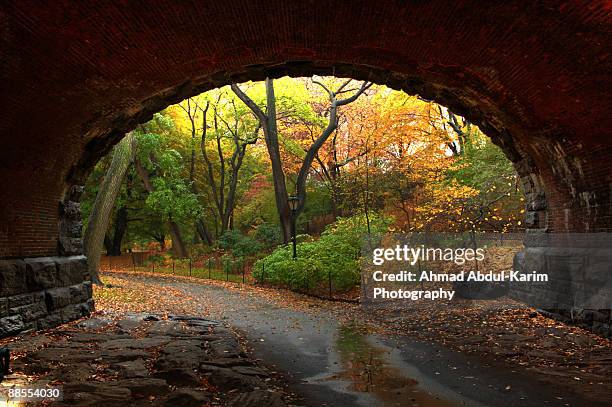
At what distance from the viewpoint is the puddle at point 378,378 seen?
4.57m

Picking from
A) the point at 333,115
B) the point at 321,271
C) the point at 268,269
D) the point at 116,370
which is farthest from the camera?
the point at 333,115

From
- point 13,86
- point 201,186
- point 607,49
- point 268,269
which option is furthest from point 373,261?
point 201,186

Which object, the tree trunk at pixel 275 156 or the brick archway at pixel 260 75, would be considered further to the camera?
the tree trunk at pixel 275 156

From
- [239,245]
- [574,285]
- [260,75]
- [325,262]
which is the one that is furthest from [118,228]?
[574,285]

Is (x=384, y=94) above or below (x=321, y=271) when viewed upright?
above

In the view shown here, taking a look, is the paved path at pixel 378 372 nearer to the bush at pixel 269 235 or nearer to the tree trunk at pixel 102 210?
the tree trunk at pixel 102 210

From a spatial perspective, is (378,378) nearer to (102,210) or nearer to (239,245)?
(102,210)

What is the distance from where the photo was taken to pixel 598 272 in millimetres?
7688

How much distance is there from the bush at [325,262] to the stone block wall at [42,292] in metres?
6.81

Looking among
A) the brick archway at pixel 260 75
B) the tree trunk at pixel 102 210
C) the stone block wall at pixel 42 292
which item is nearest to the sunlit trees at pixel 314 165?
the tree trunk at pixel 102 210

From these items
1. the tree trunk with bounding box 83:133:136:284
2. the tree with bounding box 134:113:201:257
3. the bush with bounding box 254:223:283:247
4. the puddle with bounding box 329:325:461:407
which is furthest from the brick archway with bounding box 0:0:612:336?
the bush with bounding box 254:223:283:247

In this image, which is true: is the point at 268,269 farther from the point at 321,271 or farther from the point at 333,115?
the point at 333,115

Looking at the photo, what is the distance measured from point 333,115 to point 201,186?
13576 millimetres

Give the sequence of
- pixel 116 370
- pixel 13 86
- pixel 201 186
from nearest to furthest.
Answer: pixel 116 370 < pixel 13 86 < pixel 201 186
